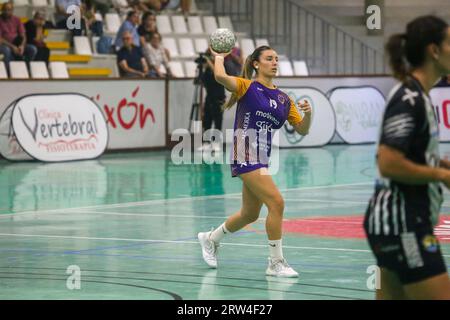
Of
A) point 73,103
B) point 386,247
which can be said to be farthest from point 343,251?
point 73,103

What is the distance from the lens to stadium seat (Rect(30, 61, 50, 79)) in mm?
25672

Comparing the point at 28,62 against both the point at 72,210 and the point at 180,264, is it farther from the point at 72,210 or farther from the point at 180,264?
the point at 180,264

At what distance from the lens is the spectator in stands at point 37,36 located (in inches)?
1040

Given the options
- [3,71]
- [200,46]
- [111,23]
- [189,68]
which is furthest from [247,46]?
[3,71]

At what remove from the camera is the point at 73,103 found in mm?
24141

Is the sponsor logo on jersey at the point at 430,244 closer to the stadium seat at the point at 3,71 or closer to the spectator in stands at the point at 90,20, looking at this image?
the stadium seat at the point at 3,71

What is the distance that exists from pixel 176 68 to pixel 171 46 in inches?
64.7

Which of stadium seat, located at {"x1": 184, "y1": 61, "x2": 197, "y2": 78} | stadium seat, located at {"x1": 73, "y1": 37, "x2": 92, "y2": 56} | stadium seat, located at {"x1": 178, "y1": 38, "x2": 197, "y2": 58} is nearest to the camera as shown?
stadium seat, located at {"x1": 73, "y1": 37, "x2": 92, "y2": 56}

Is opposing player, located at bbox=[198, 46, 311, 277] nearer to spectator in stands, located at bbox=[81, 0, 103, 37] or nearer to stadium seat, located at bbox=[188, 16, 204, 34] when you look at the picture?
spectator in stands, located at bbox=[81, 0, 103, 37]

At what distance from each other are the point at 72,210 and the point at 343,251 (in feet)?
17.1

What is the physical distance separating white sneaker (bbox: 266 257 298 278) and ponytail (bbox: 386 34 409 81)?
4684 mm

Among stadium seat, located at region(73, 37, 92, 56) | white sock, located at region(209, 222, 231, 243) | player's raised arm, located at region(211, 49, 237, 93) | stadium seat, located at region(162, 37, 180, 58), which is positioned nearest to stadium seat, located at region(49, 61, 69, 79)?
stadium seat, located at region(73, 37, 92, 56)

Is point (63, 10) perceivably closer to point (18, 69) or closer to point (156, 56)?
point (156, 56)

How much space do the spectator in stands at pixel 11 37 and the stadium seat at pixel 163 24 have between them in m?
6.27
